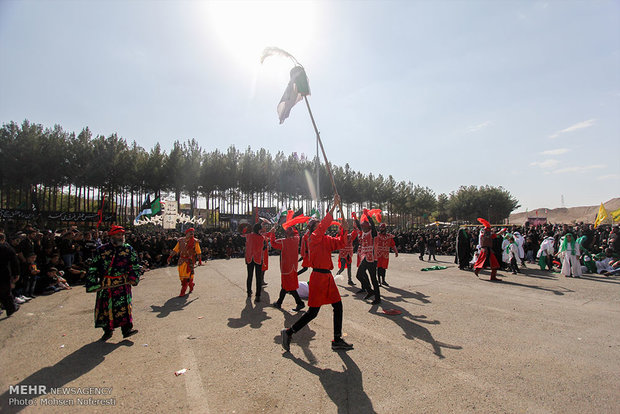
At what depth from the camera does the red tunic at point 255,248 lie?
25.2 ft

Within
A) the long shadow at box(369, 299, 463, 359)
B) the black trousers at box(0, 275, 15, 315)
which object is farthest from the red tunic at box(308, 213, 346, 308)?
the black trousers at box(0, 275, 15, 315)

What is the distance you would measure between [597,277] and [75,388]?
50.5ft

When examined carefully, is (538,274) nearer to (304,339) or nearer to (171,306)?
(304,339)

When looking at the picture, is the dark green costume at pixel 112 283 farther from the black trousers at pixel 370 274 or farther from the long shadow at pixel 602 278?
the long shadow at pixel 602 278

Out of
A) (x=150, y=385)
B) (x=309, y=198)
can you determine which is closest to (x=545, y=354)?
(x=150, y=385)

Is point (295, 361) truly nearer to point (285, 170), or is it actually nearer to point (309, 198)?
point (285, 170)

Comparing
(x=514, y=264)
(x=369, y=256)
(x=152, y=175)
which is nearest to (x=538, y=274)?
(x=514, y=264)

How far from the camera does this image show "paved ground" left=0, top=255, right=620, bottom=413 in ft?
10.5

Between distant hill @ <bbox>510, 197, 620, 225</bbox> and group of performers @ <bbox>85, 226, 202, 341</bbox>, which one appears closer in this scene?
group of performers @ <bbox>85, 226, 202, 341</bbox>

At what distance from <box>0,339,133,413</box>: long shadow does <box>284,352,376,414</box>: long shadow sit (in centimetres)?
260

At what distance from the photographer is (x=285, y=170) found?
4128 centimetres

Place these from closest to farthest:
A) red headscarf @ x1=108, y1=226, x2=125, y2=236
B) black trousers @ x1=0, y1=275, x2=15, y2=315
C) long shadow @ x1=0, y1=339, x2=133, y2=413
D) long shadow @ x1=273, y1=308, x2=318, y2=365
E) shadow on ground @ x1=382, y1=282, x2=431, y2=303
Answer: long shadow @ x1=0, y1=339, x2=133, y2=413 → long shadow @ x1=273, y1=308, x2=318, y2=365 → red headscarf @ x1=108, y1=226, x2=125, y2=236 → black trousers @ x1=0, y1=275, x2=15, y2=315 → shadow on ground @ x1=382, y1=282, x2=431, y2=303

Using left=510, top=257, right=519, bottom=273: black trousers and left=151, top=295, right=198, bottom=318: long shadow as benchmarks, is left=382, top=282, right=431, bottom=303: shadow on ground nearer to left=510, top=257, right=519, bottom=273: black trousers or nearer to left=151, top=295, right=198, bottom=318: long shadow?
left=151, top=295, right=198, bottom=318: long shadow

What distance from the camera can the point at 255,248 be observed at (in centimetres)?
775
